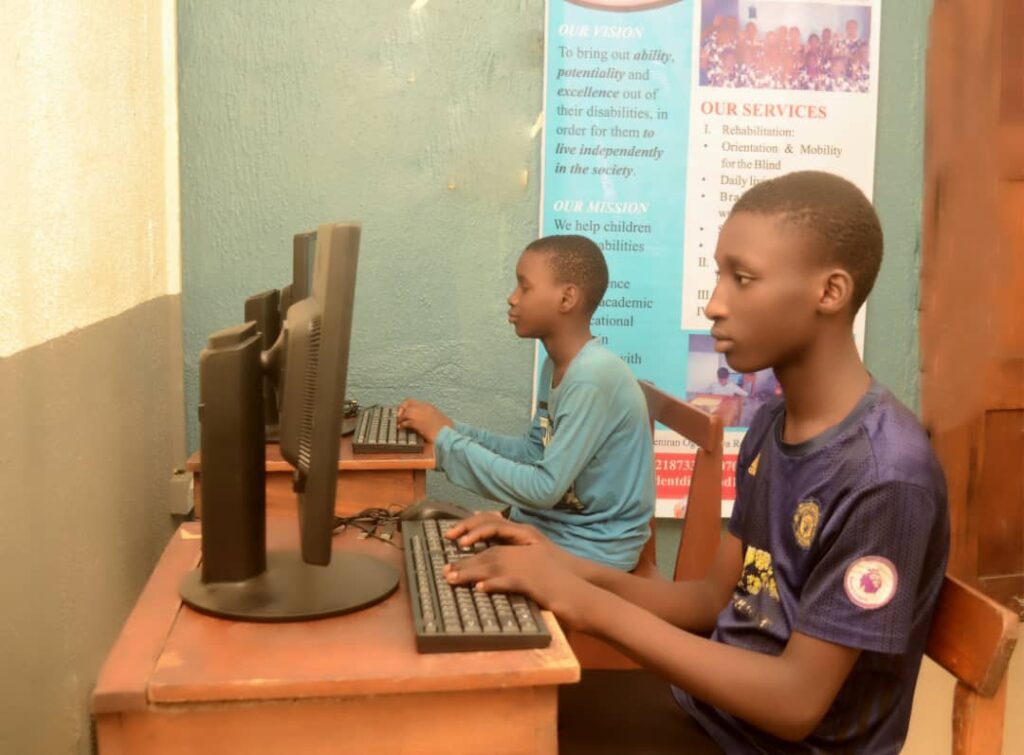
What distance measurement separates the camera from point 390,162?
106 inches

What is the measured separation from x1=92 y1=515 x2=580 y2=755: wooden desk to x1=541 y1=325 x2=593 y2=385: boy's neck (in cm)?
120

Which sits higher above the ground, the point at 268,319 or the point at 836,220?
the point at 836,220

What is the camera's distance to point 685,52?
106 inches

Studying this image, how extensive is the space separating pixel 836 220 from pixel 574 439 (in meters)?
0.90

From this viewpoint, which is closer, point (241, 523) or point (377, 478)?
point (241, 523)

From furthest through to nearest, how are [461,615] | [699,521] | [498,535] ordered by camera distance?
[699,521] → [498,535] → [461,615]

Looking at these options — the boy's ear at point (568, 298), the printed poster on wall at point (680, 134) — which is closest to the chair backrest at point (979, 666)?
the boy's ear at point (568, 298)

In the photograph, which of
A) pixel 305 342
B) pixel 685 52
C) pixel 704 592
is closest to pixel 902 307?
pixel 685 52

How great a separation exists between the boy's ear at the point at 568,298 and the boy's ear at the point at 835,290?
3.54 feet

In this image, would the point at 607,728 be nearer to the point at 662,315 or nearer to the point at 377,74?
the point at 662,315

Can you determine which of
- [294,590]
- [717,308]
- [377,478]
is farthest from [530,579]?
[377,478]

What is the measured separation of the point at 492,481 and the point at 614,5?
1371 millimetres

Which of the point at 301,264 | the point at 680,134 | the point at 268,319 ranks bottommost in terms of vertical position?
the point at 268,319

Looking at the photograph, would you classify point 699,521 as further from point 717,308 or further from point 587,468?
point 717,308
